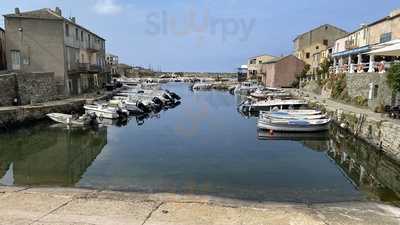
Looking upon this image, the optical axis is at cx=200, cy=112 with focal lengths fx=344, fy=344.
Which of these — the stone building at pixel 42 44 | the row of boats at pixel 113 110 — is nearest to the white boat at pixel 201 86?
the row of boats at pixel 113 110

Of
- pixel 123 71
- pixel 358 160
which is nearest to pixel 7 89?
pixel 358 160

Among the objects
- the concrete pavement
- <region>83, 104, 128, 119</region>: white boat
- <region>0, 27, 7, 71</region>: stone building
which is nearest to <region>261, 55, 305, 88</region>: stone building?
<region>83, 104, 128, 119</region>: white boat

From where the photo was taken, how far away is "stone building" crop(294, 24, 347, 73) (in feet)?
201

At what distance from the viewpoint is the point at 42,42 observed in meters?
32.5

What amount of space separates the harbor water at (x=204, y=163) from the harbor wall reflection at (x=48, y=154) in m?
0.05

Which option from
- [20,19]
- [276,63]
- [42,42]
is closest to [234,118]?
[42,42]

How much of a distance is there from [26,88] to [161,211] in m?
25.2

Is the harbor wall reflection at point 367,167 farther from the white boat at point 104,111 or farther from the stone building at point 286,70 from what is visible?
the stone building at point 286,70

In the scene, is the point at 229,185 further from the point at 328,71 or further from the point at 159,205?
the point at 328,71

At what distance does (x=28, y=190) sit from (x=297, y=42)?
67197mm

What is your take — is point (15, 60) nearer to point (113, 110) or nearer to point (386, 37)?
point (113, 110)

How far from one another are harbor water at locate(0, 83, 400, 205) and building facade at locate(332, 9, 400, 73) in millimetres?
6412

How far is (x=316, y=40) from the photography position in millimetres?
64250

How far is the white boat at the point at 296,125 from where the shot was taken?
23047 mm
